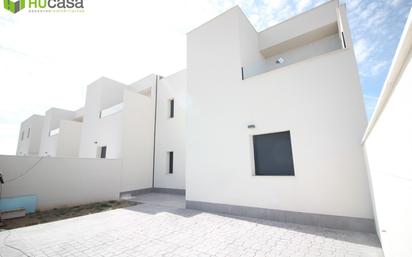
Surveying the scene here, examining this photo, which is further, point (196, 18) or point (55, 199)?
point (196, 18)

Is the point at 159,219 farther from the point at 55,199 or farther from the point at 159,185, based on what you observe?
the point at 159,185

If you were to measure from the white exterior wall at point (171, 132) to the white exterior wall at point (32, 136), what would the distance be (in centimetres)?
1781

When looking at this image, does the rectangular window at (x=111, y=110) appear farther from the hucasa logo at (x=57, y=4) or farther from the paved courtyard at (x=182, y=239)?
the paved courtyard at (x=182, y=239)

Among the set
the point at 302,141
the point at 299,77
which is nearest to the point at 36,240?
the point at 302,141

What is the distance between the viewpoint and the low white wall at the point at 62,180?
5.64 m

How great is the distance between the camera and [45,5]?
5695 mm

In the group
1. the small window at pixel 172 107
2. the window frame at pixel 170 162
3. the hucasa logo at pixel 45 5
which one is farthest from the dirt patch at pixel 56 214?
the hucasa logo at pixel 45 5

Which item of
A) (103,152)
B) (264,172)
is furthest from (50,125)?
(264,172)

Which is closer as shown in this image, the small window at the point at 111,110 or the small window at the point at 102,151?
the small window at the point at 111,110

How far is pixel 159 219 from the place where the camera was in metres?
4.92

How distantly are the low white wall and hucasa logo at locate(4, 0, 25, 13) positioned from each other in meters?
4.91

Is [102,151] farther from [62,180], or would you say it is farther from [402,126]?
[402,126]

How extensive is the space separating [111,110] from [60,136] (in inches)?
279

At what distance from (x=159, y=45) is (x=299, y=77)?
5661 millimetres
